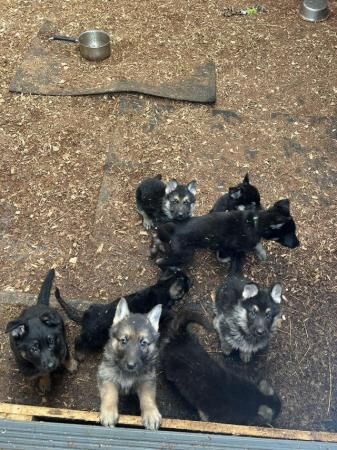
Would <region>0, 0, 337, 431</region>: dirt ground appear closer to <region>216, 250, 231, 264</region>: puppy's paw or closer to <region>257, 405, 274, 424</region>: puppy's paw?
<region>216, 250, 231, 264</region>: puppy's paw

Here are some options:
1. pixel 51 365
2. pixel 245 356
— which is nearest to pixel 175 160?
pixel 245 356

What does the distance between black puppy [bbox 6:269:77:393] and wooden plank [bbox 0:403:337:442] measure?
50cm

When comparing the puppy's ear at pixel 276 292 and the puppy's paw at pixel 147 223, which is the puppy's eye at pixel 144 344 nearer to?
the puppy's ear at pixel 276 292

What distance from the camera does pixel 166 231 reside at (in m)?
6.04

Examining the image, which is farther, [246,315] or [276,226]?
[276,226]

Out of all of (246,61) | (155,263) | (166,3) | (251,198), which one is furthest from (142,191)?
(166,3)

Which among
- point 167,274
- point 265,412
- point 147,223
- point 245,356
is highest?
point 167,274

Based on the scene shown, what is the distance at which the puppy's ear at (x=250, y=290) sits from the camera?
514cm

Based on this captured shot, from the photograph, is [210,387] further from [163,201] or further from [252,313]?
[163,201]

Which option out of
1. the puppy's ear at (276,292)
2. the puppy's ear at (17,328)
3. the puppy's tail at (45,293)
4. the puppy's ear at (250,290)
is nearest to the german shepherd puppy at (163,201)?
the puppy's ear at (250,290)

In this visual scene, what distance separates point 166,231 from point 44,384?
6.98ft

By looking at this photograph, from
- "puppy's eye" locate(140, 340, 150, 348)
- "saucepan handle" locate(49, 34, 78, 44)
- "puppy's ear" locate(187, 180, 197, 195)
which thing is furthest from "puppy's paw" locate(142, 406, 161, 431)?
"saucepan handle" locate(49, 34, 78, 44)

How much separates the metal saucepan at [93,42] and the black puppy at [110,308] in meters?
Answer: 5.07

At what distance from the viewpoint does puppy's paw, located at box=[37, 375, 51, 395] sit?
5.16 meters
